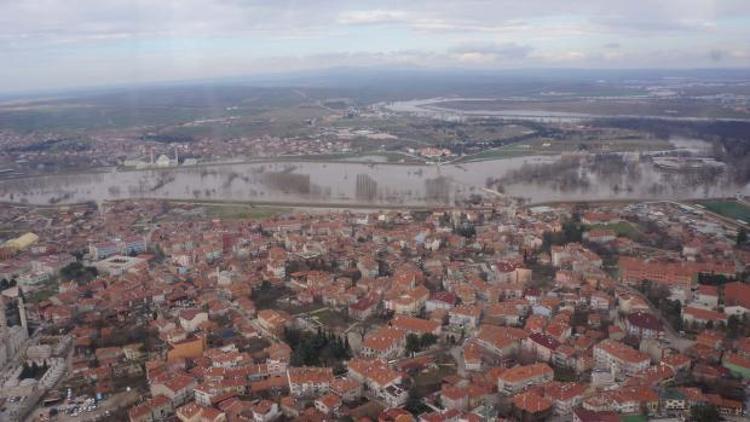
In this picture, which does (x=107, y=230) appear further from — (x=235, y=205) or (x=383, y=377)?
(x=383, y=377)

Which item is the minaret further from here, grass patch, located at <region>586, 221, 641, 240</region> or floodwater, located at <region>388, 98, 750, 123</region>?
floodwater, located at <region>388, 98, 750, 123</region>

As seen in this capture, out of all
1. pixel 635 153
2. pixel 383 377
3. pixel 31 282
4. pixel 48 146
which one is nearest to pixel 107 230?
pixel 31 282

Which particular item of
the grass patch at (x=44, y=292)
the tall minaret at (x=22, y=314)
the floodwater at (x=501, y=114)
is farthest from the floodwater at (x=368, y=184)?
the floodwater at (x=501, y=114)

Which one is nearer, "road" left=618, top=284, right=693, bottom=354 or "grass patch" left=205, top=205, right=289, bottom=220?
"road" left=618, top=284, right=693, bottom=354

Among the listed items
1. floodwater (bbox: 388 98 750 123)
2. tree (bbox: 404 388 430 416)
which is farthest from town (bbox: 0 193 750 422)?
floodwater (bbox: 388 98 750 123)

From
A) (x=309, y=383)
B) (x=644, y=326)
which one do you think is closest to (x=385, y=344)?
(x=309, y=383)

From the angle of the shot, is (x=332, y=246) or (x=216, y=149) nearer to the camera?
(x=332, y=246)

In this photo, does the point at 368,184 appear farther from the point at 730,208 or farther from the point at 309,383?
the point at 309,383
